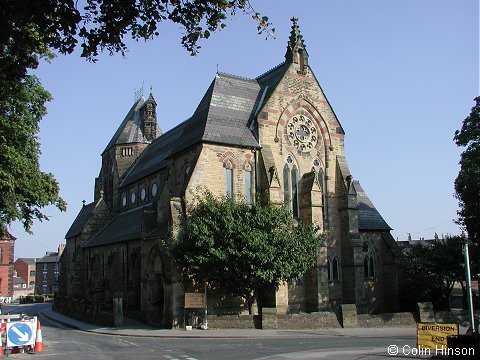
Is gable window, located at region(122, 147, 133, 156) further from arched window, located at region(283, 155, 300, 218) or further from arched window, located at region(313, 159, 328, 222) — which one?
arched window, located at region(313, 159, 328, 222)

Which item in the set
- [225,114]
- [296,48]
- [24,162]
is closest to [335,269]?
[225,114]

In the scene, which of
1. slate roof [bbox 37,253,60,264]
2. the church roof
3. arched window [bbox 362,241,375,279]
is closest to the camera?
the church roof

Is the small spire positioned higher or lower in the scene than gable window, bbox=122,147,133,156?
Result: higher

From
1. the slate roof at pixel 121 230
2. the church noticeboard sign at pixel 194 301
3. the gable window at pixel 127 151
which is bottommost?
the church noticeboard sign at pixel 194 301

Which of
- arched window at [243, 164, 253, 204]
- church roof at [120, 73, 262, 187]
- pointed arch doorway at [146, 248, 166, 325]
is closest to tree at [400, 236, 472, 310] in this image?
arched window at [243, 164, 253, 204]

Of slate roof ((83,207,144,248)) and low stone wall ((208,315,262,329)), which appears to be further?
slate roof ((83,207,144,248))

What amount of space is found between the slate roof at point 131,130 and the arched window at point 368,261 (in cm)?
2903

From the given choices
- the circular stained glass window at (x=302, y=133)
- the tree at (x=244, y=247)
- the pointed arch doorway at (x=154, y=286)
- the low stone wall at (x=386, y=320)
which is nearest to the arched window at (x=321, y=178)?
the circular stained glass window at (x=302, y=133)

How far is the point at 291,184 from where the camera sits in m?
32.5

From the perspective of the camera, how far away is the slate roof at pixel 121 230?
126ft

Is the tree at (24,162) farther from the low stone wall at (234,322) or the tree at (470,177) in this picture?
the tree at (470,177)

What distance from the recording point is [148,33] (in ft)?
29.0

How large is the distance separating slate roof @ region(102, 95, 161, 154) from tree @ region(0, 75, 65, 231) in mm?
29481

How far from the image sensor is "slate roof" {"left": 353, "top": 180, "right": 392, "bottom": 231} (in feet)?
123
